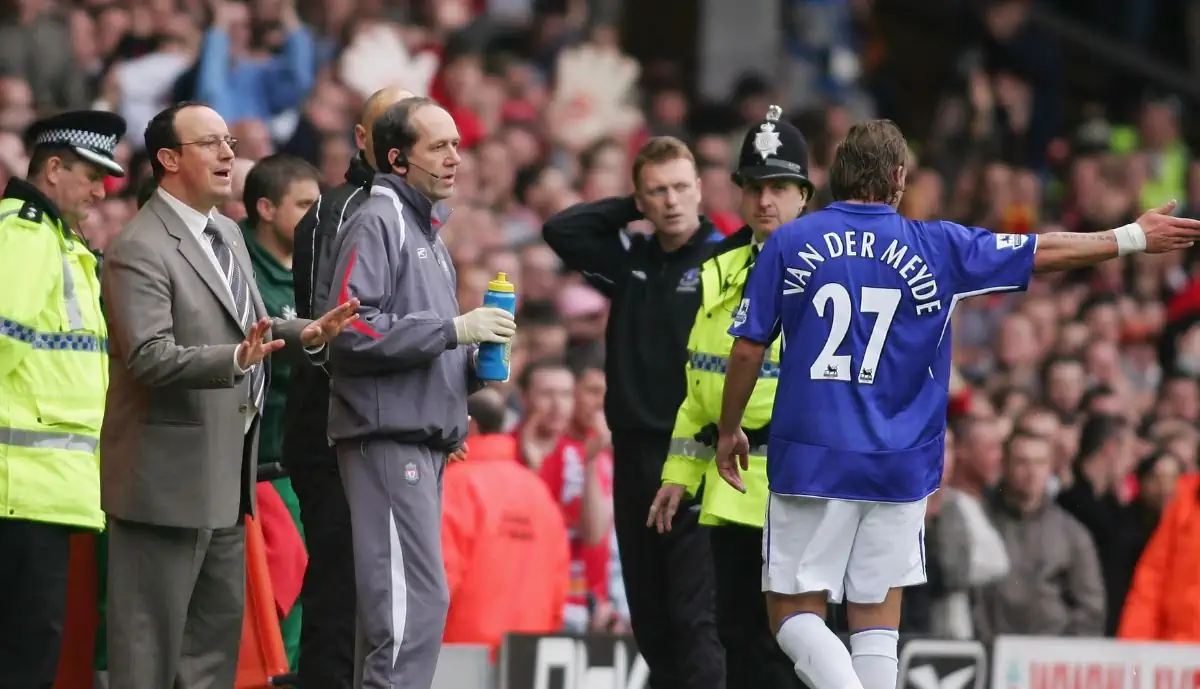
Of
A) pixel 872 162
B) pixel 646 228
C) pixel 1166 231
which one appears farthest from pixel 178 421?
pixel 646 228

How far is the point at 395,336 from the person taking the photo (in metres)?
7.00

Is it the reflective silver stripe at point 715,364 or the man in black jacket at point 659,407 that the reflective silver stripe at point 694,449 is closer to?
the reflective silver stripe at point 715,364

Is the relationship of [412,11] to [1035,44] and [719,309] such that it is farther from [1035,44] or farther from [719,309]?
[719,309]

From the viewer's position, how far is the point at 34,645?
736 cm

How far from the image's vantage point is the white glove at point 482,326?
23.2 feet

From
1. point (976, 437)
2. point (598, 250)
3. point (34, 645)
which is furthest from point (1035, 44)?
point (34, 645)

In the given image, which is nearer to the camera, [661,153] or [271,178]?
[661,153]

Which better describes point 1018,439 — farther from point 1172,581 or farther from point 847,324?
point 847,324

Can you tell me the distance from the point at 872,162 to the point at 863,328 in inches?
21.8

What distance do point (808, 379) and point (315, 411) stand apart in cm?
200

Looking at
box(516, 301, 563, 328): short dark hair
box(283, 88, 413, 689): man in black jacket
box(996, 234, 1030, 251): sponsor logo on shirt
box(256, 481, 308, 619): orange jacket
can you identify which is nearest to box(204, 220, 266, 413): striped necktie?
box(283, 88, 413, 689): man in black jacket

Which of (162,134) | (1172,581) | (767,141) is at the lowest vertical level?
(1172,581)

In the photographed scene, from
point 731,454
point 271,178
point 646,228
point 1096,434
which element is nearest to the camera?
point 731,454

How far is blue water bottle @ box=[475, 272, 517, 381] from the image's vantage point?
7.19m
